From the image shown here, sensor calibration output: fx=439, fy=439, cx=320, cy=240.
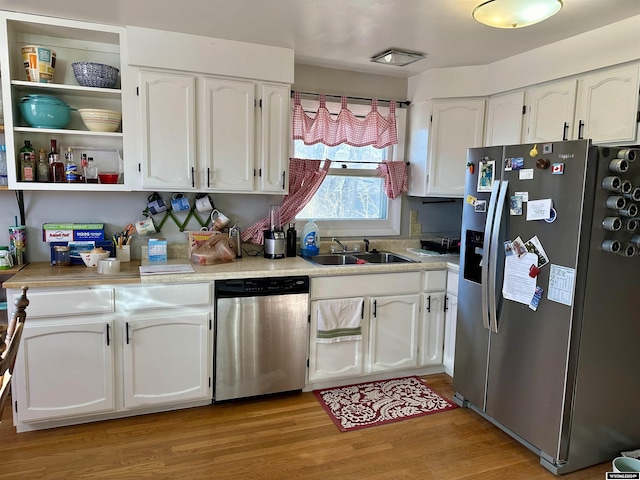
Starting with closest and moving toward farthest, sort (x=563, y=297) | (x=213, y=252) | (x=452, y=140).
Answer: (x=563, y=297) → (x=213, y=252) → (x=452, y=140)

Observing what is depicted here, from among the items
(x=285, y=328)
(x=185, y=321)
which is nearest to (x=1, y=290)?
(x=185, y=321)

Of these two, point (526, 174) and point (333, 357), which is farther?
point (333, 357)

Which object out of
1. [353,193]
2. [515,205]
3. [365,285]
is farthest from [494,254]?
[353,193]

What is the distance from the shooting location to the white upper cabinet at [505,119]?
298cm

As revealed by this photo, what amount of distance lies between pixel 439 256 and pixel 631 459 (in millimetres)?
1652

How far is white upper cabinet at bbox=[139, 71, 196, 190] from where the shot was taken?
2.65m

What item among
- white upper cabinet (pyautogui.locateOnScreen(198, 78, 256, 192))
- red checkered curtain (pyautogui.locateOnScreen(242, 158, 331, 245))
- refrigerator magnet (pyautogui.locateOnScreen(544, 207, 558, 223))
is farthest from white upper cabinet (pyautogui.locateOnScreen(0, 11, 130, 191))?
refrigerator magnet (pyautogui.locateOnScreen(544, 207, 558, 223))

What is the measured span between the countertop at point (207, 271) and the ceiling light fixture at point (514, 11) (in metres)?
1.57

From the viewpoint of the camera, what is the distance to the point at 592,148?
78.5 inches

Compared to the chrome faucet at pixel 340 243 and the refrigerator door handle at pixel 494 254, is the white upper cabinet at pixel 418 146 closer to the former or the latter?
the chrome faucet at pixel 340 243

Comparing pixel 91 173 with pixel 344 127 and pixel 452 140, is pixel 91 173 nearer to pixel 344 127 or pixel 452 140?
pixel 344 127

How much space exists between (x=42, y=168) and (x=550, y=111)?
3129 millimetres

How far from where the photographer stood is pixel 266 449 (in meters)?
2.33

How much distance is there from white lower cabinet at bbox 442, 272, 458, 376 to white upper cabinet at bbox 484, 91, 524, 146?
1.02 m
